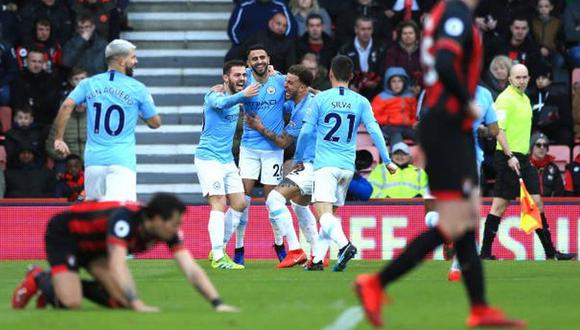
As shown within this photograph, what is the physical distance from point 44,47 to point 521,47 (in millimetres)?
6915

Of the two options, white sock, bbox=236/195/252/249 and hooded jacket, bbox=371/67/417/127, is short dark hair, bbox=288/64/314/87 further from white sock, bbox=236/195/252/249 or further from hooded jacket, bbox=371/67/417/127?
hooded jacket, bbox=371/67/417/127

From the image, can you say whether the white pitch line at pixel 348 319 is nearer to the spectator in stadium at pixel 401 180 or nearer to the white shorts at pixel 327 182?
the white shorts at pixel 327 182

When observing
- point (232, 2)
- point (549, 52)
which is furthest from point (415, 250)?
point (232, 2)

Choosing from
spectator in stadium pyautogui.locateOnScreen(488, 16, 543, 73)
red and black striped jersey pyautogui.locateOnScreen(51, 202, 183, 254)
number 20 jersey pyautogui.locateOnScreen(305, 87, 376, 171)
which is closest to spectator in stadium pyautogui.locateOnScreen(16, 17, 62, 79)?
spectator in stadium pyautogui.locateOnScreen(488, 16, 543, 73)

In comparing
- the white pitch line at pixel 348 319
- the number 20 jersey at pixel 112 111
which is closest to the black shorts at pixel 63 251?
the white pitch line at pixel 348 319

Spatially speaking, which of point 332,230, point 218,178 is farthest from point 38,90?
point 332,230

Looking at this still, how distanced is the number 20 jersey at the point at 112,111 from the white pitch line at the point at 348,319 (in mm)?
3941

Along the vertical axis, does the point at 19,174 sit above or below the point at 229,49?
below

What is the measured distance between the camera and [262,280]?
14.2 metres

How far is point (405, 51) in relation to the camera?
70.5ft

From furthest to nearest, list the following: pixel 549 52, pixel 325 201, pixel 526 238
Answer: pixel 549 52 → pixel 526 238 → pixel 325 201

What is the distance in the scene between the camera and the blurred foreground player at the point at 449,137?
29.4 ft

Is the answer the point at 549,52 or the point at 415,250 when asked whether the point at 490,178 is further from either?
the point at 415,250

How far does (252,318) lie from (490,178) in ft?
37.0
